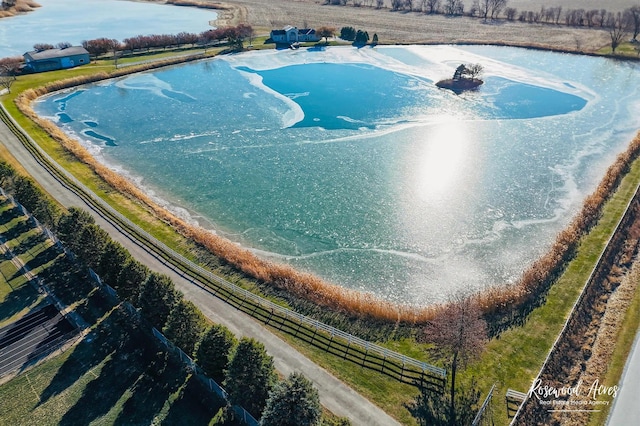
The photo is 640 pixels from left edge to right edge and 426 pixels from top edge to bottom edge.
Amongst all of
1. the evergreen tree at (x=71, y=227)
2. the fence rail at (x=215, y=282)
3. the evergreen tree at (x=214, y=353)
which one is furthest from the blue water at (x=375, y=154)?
the evergreen tree at (x=214, y=353)

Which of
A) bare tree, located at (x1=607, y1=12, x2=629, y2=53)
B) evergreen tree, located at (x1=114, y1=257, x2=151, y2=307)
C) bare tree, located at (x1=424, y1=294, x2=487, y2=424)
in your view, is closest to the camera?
bare tree, located at (x1=424, y1=294, x2=487, y2=424)

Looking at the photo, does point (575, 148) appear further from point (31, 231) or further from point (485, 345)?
point (31, 231)

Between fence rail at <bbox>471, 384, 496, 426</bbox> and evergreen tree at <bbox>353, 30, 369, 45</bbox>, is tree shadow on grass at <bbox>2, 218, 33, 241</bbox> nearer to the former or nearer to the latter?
fence rail at <bbox>471, 384, 496, 426</bbox>

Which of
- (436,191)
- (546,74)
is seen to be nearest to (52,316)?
(436,191)

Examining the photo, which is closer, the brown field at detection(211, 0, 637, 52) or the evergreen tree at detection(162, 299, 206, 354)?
the evergreen tree at detection(162, 299, 206, 354)

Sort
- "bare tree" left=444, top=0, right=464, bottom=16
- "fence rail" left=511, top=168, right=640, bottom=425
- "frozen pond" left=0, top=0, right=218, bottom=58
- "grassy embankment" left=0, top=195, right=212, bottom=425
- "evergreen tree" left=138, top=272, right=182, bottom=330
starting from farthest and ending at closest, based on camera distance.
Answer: "bare tree" left=444, top=0, right=464, bottom=16 → "frozen pond" left=0, top=0, right=218, bottom=58 → "evergreen tree" left=138, top=272, right=182, bottom=330 → "fence rail" left=511, top=168, right=640, bottom=425 → "grassy embankment" left=0, top=195, right=212, bottom=425

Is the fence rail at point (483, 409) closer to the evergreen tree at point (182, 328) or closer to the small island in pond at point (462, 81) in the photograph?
the evergreen tree at point (182, 328)

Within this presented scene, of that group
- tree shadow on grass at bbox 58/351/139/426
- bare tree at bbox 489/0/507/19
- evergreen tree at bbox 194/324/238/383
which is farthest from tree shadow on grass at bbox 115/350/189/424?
bare tree at bbox 489/0/507/19
